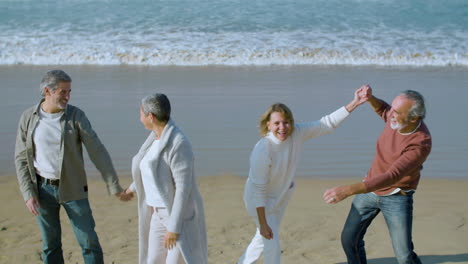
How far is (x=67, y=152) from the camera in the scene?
420 cm

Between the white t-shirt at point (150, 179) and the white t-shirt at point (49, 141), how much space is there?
2.18 ft

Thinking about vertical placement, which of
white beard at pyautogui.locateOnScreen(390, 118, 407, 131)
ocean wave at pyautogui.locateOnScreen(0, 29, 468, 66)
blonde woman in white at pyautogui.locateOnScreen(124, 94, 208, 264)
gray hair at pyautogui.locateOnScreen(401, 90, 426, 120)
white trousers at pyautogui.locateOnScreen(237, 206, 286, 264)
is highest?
ocean wave at pyautogui.locateOnScreen(0, 29, 468, 66)

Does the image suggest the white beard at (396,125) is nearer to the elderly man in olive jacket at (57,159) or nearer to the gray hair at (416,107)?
the gray hair at (416,107)

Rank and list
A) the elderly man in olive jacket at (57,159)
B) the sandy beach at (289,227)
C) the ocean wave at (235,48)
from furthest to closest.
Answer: the ocean wave at (235,48), the sandy beach at (289,227), the elderly man in olive jacket at (57,159)

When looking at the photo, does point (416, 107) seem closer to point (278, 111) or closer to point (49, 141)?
point (278, 111)

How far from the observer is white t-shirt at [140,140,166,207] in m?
3.95

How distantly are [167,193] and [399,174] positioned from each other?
1558 millimetres

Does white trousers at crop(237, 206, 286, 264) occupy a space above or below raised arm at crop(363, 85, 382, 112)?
below

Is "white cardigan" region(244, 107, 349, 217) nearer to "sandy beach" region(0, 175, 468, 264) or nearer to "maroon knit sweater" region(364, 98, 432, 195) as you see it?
"maroon knit sweater" region(364, 98, 432, 195)

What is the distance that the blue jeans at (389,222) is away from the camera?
13.3 ft

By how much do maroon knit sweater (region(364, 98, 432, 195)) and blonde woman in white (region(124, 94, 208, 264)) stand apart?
1.20m

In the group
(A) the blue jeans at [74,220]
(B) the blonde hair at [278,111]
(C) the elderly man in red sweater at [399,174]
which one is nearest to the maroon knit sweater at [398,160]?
(C) the elderly man in red sweater at [399,174]

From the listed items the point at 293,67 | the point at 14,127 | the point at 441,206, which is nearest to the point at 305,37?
the point at 293,67

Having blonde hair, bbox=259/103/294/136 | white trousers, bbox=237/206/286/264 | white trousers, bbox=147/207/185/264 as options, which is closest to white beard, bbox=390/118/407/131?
blonde hair, bbox=259/103/294/136
